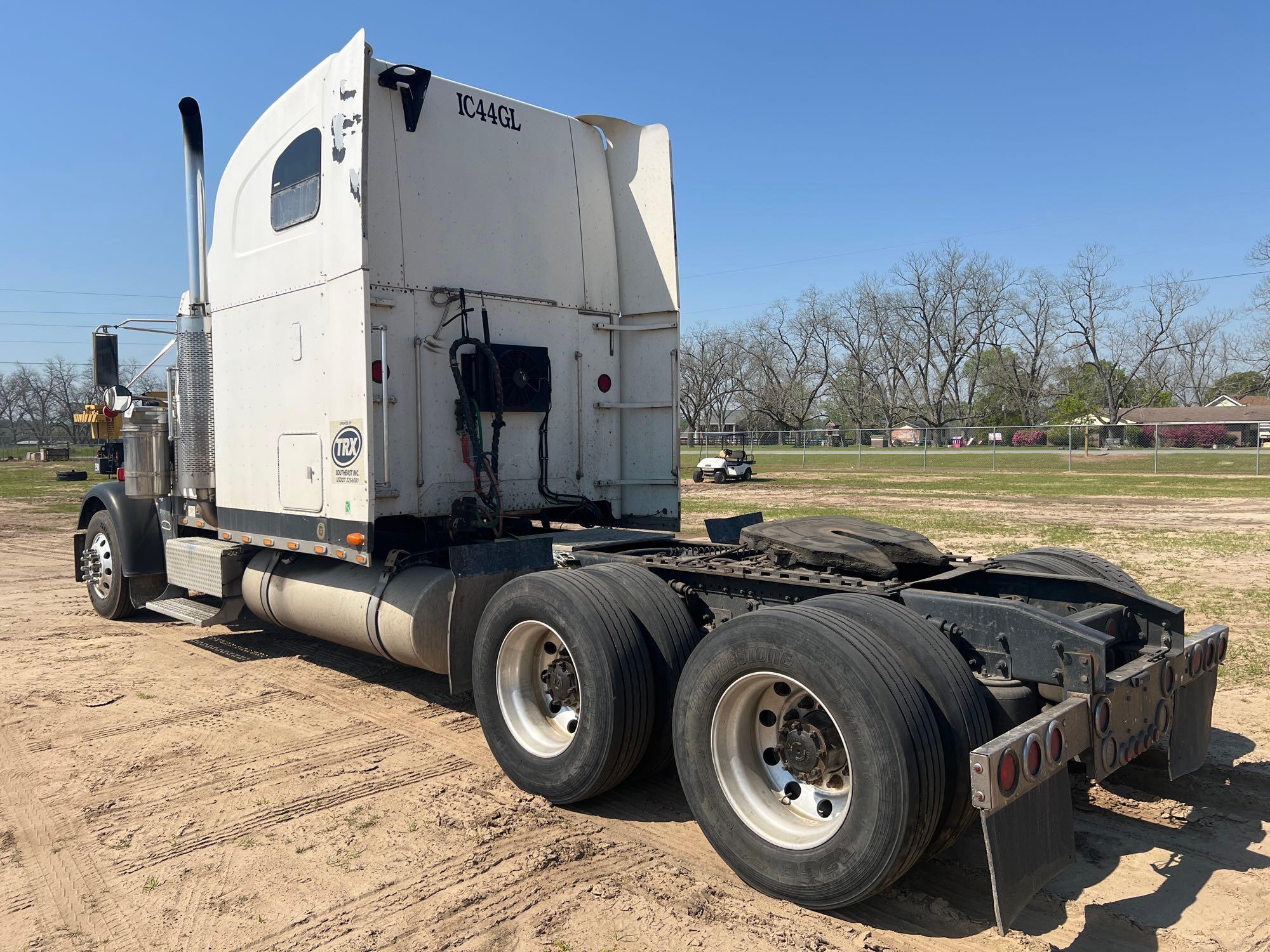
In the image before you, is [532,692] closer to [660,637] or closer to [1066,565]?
[660,637]

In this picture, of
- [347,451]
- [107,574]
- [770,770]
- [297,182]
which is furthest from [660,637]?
[107,574]

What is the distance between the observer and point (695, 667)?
12.7 ft

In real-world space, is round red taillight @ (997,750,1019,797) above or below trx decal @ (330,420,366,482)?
below

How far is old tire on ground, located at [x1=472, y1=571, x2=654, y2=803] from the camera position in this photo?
167 inches

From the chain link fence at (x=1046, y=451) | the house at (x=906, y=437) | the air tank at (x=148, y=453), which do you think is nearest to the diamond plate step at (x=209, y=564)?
the air tank at (x=148, y=453)

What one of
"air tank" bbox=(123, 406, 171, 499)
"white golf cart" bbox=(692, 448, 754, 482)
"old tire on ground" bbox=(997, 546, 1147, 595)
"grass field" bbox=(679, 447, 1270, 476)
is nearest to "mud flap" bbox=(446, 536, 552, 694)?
"old tire on ground" bbox=(997, 546, 1147, 595)

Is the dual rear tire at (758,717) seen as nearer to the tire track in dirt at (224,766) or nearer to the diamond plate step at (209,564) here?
the tire track in dirt at (224,766)

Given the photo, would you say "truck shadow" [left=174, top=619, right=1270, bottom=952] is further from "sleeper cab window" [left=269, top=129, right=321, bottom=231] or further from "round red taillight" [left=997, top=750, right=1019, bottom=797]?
"sleeper cab window" [left=269, top=129, right=321, bottom=231]

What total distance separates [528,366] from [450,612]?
2.07m

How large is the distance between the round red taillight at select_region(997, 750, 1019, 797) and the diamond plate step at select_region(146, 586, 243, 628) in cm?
645

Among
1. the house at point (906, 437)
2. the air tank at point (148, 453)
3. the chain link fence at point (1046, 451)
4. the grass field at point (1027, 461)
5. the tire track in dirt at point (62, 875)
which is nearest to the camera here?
the tire track in dirt at point (62, 875)

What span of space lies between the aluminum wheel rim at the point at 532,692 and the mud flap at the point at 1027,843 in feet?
7.30

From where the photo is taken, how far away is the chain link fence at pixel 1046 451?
38406 mm

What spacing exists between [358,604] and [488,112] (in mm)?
3576
